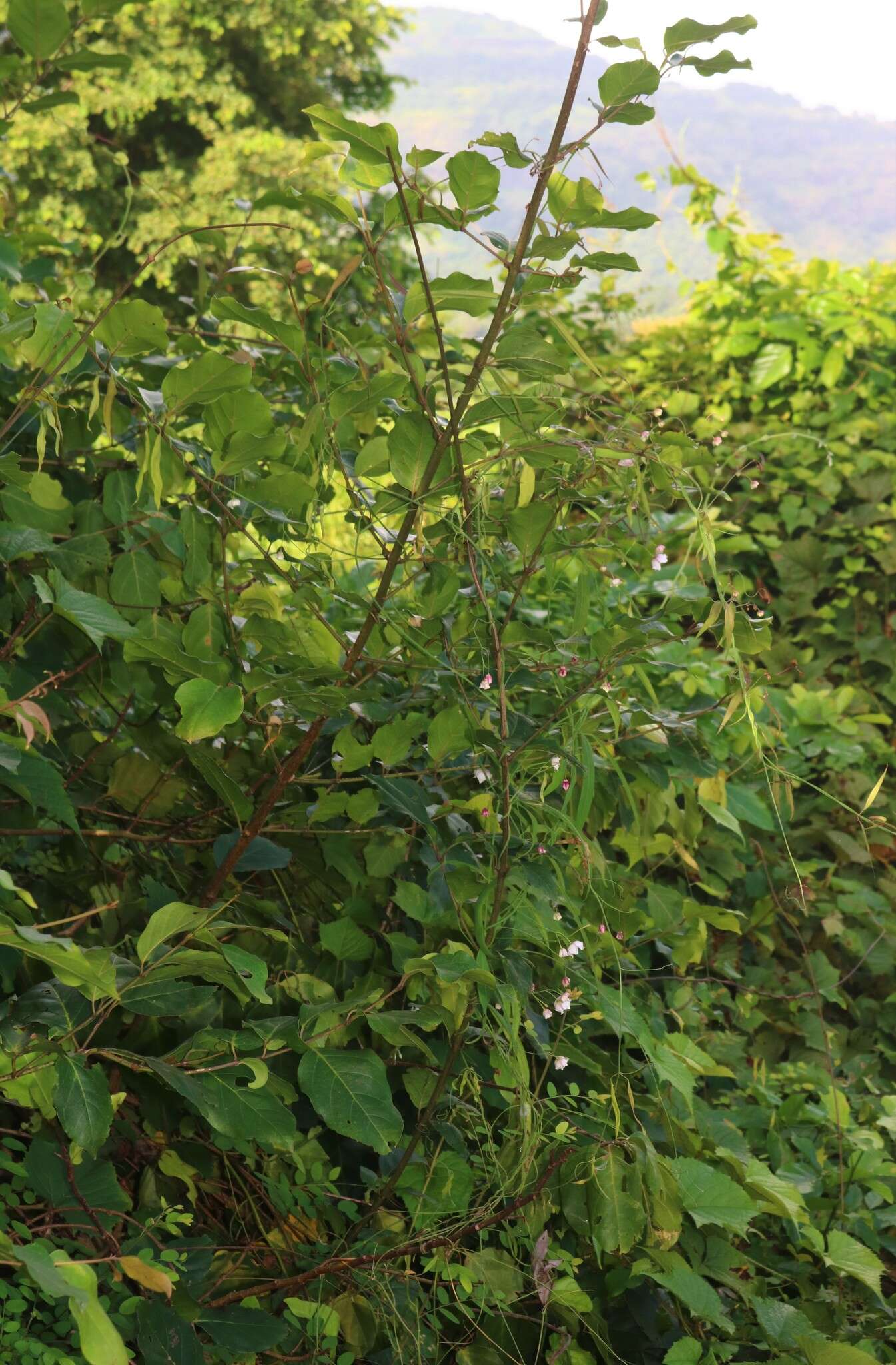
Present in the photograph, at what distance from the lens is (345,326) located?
1.72 metres

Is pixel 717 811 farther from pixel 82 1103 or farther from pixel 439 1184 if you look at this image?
pixel 82 1103

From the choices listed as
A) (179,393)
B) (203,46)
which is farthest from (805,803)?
(203,46)

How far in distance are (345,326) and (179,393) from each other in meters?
0.72

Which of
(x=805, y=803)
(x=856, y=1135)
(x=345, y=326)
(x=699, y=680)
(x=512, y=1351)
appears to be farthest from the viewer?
(x=805, y=803)

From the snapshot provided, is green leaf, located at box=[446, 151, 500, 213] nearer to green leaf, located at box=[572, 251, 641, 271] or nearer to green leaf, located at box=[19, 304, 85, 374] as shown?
green leaf, located at box=[572, 251, 641, 271]

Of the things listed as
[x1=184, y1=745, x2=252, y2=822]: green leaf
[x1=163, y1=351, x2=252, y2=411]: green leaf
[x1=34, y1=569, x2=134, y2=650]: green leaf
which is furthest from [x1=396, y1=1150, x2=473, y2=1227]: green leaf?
[x1=163, y1=351, x2=252, y2=411]: green leaf

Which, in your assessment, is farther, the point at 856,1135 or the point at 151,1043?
the point at 856,1135

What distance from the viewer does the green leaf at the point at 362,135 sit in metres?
0.97

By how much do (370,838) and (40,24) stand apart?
1066 millimetres

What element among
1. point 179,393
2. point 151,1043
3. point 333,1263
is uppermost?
point 179,393

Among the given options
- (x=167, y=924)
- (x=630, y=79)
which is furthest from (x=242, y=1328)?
(x=630, y=79)

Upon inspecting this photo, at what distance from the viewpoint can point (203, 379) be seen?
1.06 m

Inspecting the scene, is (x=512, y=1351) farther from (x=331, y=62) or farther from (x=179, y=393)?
(x=331, y=62)

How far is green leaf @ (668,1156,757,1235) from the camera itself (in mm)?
1400
